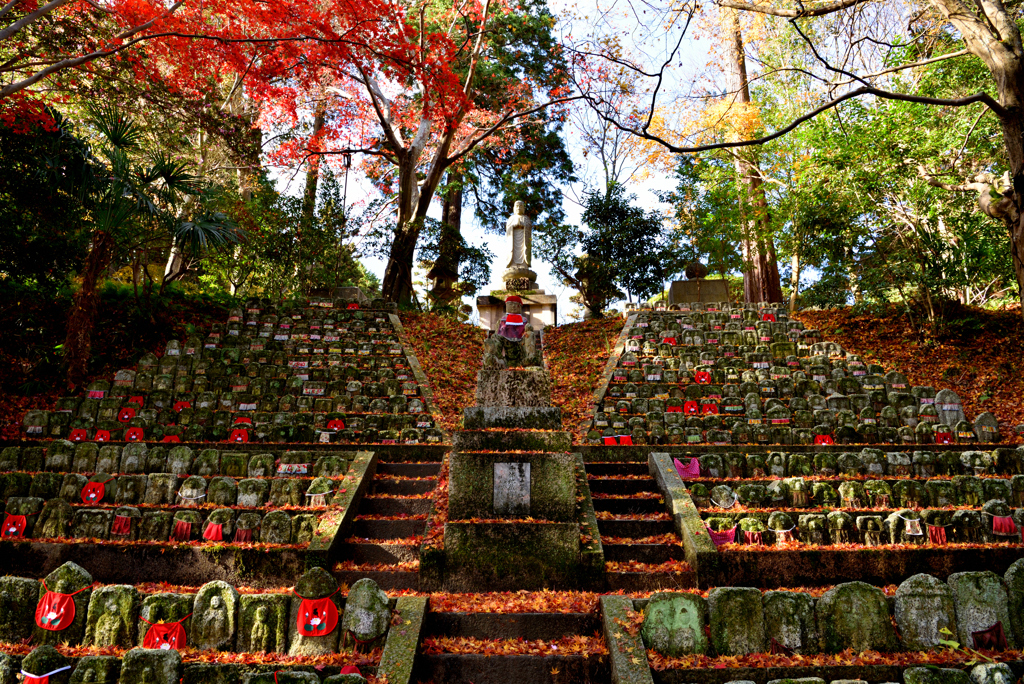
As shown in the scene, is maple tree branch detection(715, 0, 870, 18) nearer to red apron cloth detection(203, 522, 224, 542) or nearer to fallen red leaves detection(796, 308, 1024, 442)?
fallen red leaves detection(796, 308, 1024, 442)

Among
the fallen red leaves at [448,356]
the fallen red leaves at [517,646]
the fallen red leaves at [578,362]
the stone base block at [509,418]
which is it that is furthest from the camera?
the fallen red leaves at [448,356]

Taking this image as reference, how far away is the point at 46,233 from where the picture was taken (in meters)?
8.91

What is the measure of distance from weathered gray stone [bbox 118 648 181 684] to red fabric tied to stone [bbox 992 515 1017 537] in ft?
20.8

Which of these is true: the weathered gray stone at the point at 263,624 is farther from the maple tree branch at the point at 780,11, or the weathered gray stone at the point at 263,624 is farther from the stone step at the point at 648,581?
the maple tree branch at the point at 780,11

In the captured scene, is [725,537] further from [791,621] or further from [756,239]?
[756,239]

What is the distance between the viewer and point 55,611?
362cm

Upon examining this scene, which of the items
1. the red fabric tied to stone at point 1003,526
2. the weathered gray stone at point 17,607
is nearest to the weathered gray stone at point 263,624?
the weathered gray stone at point 17,607

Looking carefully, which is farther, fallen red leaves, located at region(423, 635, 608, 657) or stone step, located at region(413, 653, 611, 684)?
fallen red leaves, located at region(423, 635, 608, 657)

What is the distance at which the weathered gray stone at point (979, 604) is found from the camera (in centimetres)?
364

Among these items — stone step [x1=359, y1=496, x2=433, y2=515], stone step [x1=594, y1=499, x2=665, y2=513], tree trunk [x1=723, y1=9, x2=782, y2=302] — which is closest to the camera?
stone step [x1=359, y1=496, x2=433, y2=515]

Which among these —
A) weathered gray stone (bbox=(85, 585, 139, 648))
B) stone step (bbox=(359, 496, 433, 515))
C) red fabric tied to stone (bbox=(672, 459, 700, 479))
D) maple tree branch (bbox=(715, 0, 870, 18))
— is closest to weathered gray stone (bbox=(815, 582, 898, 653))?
red fabric tied to stone (bbox=(672, 459, 700, 479))

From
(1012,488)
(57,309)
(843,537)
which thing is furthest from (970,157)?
(57,309)

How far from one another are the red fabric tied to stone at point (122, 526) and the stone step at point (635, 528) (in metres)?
4.22

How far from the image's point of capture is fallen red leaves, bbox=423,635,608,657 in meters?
3.84
